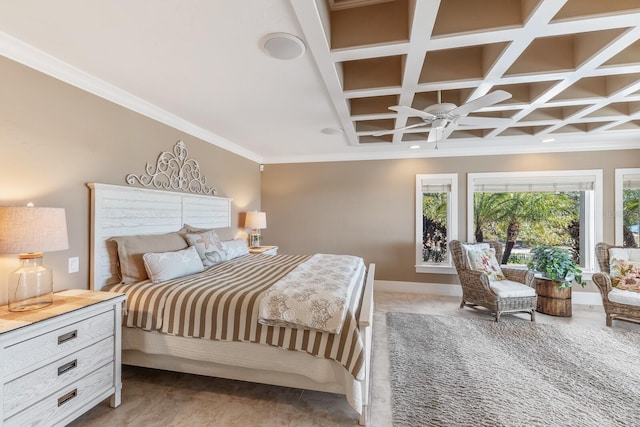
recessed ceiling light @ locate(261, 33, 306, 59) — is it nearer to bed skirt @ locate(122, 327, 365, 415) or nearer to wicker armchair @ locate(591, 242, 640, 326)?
bed skirt @ locate(122, 327, 365, 415)

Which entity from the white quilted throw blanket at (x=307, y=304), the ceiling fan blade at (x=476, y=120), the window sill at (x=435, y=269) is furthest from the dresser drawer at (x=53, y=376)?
the window sill at (x=435, y=269)

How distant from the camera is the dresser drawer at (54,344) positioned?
138cm

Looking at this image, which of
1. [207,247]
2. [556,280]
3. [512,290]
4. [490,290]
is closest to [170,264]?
[207,247]

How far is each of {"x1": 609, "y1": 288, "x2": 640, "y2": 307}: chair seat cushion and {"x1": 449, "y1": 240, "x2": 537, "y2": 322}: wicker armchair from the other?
78 cm

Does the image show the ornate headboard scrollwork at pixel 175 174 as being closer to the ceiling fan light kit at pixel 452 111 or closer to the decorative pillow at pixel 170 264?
the decorative pillow at pixel 170 264

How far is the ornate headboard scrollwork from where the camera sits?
2.93m

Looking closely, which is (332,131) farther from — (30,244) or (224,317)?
(30,244)

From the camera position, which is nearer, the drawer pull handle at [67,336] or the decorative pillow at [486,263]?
the drawer pull handle at [67,336]

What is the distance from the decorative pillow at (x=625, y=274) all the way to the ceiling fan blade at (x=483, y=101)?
3.23m

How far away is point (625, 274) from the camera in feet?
11.4

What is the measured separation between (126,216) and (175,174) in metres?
0.84

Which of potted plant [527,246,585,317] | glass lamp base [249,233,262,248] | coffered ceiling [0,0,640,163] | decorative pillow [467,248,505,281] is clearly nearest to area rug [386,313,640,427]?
potted plant [527,246,585,317]

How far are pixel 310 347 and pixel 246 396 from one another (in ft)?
2.51

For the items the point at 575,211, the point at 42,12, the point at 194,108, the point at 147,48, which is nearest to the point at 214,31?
the point at 147,48
